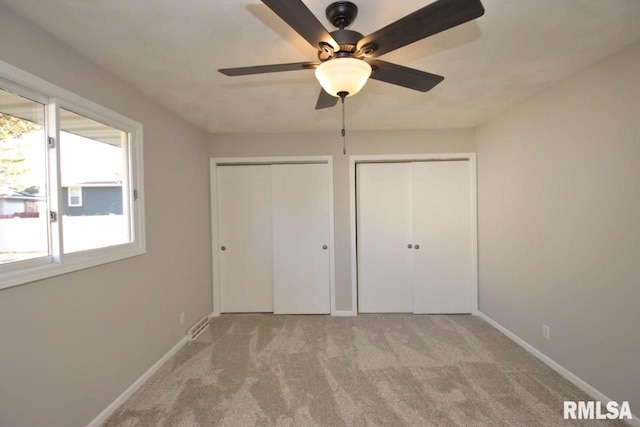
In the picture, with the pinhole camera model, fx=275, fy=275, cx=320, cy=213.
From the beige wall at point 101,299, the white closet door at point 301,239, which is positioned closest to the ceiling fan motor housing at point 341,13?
the beige wall at point 101,299

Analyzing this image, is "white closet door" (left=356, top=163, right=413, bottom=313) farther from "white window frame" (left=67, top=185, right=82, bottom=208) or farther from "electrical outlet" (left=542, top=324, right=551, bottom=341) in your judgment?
"white window frame" (left=67, top=185, right=82, bottom=208)

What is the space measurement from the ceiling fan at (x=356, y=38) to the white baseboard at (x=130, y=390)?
224 cm

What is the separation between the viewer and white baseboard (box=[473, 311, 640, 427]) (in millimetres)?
1824

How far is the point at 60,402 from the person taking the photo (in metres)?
1.51

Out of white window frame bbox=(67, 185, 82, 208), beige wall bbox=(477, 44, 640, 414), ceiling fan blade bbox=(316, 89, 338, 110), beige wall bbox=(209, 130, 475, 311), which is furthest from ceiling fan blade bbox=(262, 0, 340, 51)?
beige wall bbox=(209, 130, 475, 311)

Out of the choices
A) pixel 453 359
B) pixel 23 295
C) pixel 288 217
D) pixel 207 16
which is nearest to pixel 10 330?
pixel 23 295

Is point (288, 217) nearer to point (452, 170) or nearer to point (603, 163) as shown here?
point (452, 170)

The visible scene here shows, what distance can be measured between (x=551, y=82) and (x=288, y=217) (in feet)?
9.12

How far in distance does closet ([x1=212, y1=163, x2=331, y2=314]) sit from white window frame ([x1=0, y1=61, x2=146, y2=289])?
1421 millimetres

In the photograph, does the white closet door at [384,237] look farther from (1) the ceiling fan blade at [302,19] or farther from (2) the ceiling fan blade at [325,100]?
(1) the ceiling fan blade at [302,19]

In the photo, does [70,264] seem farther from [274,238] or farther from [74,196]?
[274,238]

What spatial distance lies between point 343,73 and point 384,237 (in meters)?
2.54

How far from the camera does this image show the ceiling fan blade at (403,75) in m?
1.28
